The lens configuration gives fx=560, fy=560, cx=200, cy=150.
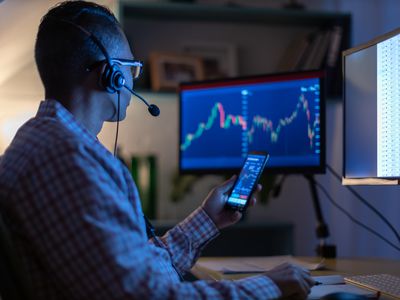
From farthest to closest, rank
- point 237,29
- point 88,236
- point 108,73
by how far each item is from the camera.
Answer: point 237,29 < point 108,73 < point 88,236

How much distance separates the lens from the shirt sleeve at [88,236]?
0.84 meters

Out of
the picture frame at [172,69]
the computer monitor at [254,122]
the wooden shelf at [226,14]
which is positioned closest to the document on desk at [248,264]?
the computer monitor at [254,122]

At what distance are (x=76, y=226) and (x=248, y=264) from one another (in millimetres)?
825

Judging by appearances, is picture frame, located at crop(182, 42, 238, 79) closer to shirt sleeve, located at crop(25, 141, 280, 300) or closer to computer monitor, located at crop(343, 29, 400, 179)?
computer monitor, located at crop(343, 29, 400, 179)

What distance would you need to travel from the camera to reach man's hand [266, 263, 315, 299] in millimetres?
993

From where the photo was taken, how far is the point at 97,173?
34.7 inches

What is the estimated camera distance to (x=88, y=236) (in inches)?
33.0

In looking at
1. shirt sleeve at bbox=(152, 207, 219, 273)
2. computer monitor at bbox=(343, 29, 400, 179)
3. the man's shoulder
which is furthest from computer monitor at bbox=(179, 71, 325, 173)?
the man's shoulder

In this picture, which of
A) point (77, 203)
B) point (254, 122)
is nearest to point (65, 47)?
point (77, 203)

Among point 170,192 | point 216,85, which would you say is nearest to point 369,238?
point 170,192

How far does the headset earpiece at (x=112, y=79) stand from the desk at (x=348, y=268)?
56cm

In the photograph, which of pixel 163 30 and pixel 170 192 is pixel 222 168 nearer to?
pixel 170 192

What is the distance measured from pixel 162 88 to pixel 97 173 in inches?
65.8

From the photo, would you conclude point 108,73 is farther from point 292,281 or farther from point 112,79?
point 292,281
